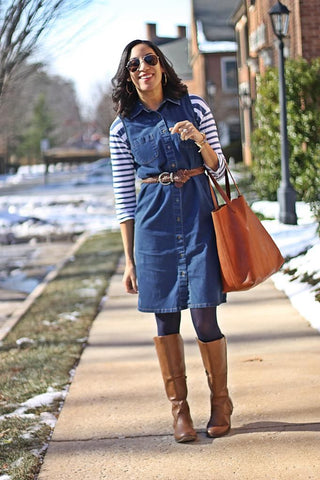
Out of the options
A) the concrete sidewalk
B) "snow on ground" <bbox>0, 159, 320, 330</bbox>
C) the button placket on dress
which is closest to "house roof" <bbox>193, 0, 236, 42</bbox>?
"snow on ground" <bbox>0, 159, 320, 330</bbox>

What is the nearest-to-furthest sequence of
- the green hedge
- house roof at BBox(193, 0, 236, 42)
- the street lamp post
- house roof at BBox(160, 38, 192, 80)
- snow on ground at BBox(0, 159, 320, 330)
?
snow on ground at BBox(0, 159, 320, 330) → the street lamp post → the green hedge → house roof at BBox(193, 0, 236, 42) → house roof at BBox(160, 38, 192, 80)

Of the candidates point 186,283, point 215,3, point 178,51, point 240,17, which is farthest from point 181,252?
point 178,51

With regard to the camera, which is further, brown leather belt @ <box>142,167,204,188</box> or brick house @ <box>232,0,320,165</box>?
brick house @ <box>232,0,320,165</box>

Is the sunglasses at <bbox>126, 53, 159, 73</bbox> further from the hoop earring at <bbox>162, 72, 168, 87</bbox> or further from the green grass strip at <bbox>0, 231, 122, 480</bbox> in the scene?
the green grass strip at <bbox>0, 231, 122, 480</bbox>

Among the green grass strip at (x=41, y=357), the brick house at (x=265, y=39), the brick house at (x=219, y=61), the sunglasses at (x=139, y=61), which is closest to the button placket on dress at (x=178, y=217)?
the sunglasses at (x=139, y=61)

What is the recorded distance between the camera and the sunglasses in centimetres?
409

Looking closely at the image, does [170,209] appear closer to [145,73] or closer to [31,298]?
[145,73]

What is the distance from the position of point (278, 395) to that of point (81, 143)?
361 ft

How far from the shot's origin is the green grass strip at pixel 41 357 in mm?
4465

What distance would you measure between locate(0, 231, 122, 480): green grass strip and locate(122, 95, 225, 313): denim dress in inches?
39.2

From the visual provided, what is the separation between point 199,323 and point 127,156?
894mm

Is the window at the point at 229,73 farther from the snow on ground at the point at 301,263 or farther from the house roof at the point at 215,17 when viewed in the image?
the snow on ground at the point at 301,263

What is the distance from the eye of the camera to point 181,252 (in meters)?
4.12

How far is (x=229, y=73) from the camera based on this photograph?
149 ft
